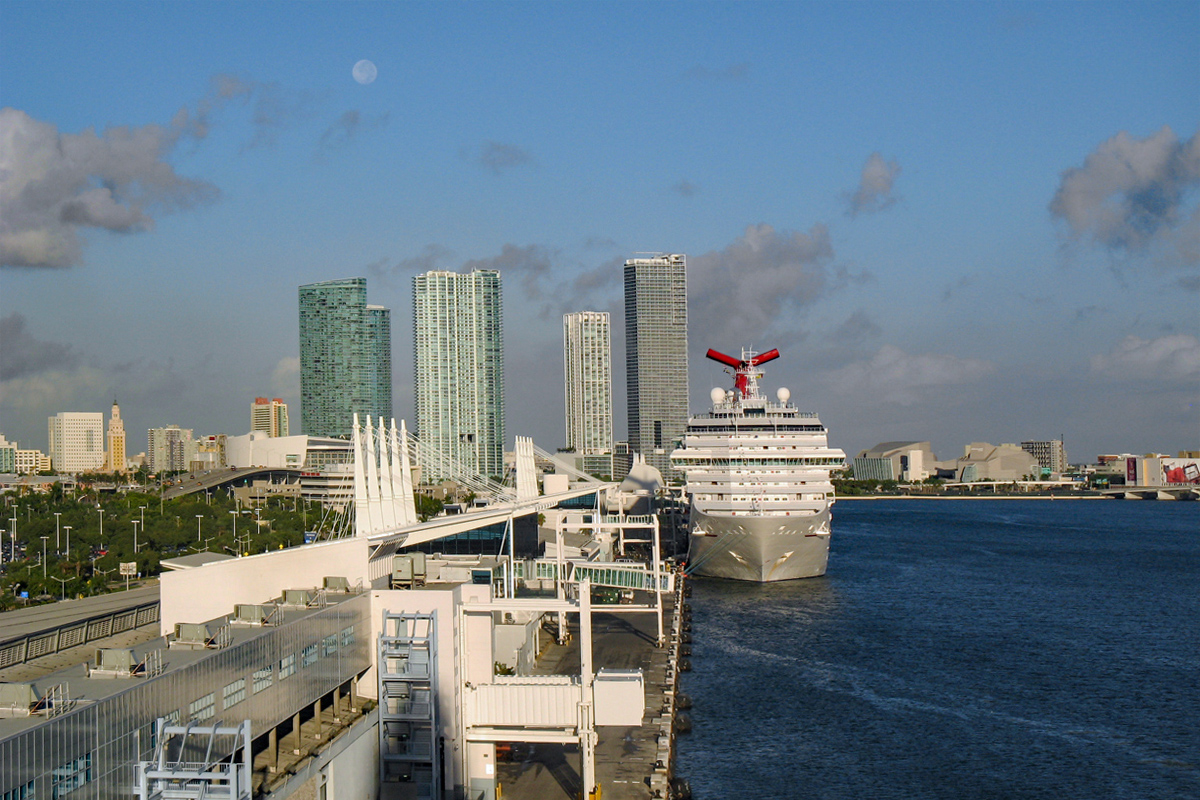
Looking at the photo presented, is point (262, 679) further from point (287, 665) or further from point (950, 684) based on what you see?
point (950, 684)

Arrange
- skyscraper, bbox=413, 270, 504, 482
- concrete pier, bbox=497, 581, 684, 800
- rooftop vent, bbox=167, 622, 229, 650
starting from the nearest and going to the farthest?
1. rooftop vent, bbox=167, 622, 229, 650
2. concrete pier, bbox=497, 581, 684, 800
3. skyscraper, bbox=413, 270, 504, 482

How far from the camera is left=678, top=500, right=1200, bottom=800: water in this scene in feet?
85.8

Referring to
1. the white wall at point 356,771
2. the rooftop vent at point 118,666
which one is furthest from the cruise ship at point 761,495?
the rooftop vent at point 118,666

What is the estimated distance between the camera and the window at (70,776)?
42.6 feet

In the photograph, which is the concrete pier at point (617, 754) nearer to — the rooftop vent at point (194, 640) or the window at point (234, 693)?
the window at point (234, 693)

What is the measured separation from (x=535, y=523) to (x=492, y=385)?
126 m

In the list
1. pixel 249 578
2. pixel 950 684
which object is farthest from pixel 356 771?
pixel 950 684

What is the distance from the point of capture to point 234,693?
691 inches

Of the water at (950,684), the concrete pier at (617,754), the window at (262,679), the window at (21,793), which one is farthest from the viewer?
the water at (950,684)

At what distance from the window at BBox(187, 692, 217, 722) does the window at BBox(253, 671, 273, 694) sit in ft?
4.42

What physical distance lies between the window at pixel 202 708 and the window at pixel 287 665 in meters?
2.28

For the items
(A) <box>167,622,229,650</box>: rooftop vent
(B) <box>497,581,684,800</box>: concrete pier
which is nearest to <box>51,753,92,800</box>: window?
(A) <box>167,622,229,650</box>: rooftop vent

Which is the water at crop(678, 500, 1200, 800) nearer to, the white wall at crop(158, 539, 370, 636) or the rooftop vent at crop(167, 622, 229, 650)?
the white wall at crop(158, 539, 370, 636)

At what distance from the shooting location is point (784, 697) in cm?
3369
